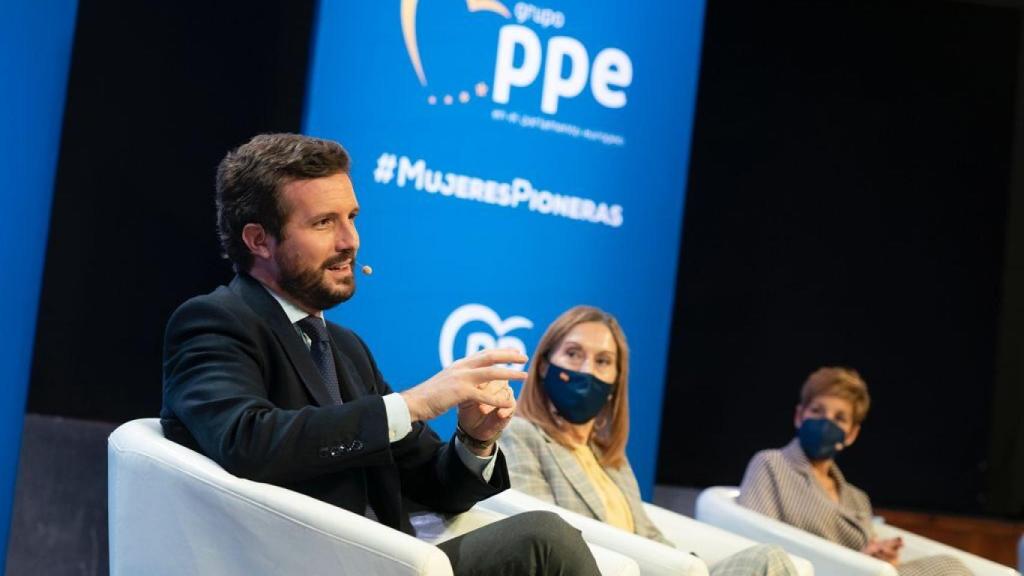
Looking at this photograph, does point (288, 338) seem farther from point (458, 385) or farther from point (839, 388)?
point (839, 388)

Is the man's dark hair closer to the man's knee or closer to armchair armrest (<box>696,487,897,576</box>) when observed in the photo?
the man's knee

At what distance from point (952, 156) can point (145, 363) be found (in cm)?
366

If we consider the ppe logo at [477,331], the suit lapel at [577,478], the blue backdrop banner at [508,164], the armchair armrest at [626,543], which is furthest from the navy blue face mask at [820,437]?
the armchair armrest at [626,543]

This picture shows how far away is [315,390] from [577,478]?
130cm

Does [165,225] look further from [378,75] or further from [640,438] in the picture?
→ [640,438]

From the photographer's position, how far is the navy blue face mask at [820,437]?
4.45 m

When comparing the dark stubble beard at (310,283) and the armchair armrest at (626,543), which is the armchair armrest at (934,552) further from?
the dark stubble beard at (310,283)

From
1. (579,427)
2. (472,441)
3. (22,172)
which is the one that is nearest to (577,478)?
(579,427)

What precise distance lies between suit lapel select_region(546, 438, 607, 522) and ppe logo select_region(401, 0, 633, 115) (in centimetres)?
119

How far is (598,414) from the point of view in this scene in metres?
3.80

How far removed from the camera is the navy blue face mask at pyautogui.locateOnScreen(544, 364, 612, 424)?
3.65m

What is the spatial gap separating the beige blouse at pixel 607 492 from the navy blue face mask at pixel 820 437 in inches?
39.4

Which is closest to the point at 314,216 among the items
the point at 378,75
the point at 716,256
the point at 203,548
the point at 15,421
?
the point at 203,548

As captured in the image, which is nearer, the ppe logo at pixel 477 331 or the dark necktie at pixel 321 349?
the dark necktie at pixel 321 349
